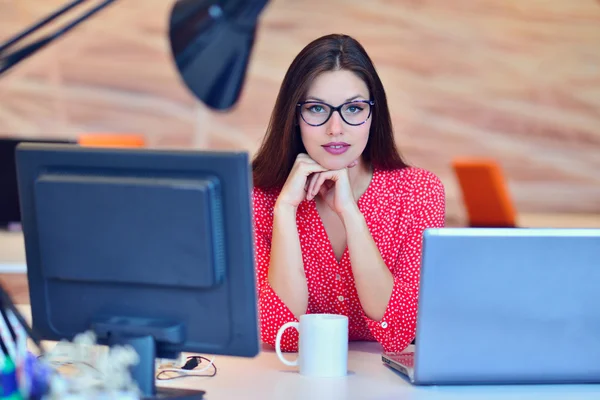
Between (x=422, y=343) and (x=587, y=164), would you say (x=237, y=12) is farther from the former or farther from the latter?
(x=587, y=164)

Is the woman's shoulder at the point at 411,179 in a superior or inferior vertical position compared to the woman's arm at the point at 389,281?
superior

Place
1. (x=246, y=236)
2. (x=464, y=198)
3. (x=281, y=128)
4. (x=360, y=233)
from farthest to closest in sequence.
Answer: (x=464, y=198), (x=281, y=128), (x=360, y=233), (x=246, y=236)

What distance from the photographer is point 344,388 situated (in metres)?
1.50

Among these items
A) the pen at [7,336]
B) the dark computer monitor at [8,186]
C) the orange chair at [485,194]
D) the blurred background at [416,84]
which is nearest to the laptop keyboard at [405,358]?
the pen at [7,336]

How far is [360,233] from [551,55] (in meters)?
4.71

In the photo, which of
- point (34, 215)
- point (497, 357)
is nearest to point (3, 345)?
point (34, 215)

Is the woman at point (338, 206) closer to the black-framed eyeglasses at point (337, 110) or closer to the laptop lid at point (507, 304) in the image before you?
the black-framed eyeglasses at point (337, 110)

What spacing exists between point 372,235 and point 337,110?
33 centimetres

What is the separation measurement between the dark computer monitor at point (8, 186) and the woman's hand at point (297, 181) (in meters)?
2.10

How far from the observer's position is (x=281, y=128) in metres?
2.11

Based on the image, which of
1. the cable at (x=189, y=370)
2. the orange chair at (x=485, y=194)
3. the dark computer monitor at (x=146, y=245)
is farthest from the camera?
the orange chair at (x=485, y=194)

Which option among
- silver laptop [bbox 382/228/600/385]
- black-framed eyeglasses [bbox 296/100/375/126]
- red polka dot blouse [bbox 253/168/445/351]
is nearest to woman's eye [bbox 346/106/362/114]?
black-framed eyeglasses [bbox 296/100/375/126]

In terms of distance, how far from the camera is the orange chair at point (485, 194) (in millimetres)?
4891

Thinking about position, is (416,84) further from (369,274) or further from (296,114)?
(369,274)
